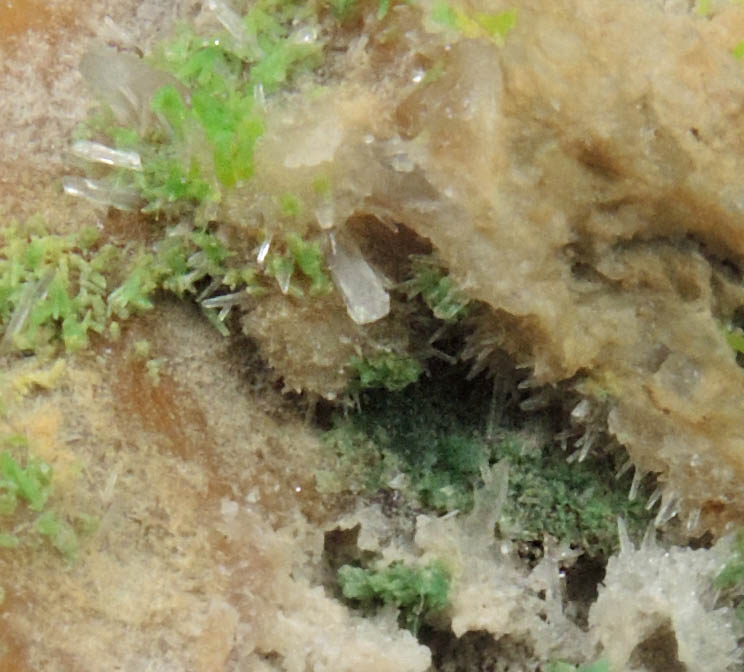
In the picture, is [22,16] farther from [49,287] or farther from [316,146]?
[316,146]

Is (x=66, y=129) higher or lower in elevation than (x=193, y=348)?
higher

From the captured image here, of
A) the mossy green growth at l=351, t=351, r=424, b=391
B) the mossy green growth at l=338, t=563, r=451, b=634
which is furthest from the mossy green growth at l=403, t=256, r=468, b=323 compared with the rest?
the mossy green growth at l=338, t=563, r=451, b=634

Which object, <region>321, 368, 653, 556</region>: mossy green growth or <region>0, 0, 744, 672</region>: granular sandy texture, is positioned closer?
<region>0, 0, 744, 672</region>: granular sandy texture

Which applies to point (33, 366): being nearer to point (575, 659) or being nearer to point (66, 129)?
point (66, 129)

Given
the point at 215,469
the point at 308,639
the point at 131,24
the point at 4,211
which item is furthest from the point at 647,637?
the point at 131,24

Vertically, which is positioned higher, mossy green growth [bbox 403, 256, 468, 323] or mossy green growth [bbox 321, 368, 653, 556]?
mossy green growth [bbox 403, 256, 468, 323]

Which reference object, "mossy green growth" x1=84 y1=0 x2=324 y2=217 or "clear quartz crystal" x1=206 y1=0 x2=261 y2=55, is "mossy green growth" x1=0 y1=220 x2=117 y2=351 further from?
"clear quartz crystal" x1=206 y1=0 x2=261 y2=55

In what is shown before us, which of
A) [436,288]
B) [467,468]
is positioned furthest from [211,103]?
[467,468]
